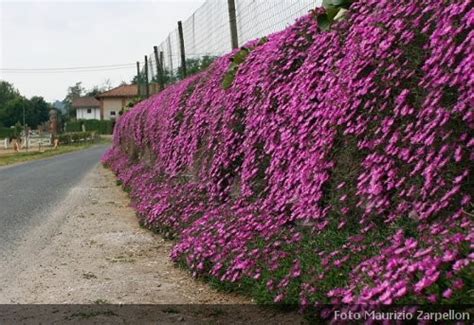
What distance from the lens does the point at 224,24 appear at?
914cm

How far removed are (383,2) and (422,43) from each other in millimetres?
526

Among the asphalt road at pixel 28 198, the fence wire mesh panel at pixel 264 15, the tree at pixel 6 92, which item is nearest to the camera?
the fence wire mesh panel at pixel 264 15

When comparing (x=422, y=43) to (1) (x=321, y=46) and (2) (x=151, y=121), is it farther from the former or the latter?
(2) (x=151, y=121)

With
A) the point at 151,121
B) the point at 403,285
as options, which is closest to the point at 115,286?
the point at 403,285

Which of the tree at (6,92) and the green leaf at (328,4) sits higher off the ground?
the tree at (6,92)

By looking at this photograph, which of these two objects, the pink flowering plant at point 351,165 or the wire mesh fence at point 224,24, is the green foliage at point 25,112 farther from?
the pink flowering plant at point 351,165

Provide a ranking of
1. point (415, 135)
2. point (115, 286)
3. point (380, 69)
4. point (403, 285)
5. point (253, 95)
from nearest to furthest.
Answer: point (403, 285), point (415, 135), point (380, 69), point (115, 286), point (253, 95)

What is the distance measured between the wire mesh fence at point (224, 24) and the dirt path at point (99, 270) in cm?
279

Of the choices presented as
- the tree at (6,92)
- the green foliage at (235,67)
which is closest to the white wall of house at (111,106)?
the tree at (6,92)

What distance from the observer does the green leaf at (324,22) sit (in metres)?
4.71

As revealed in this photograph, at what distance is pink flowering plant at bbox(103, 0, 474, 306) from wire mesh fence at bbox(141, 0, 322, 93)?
49 cm

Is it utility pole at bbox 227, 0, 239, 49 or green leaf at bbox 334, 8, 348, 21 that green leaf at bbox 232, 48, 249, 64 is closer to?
utility pole at bbox 227, 0, 239, 49

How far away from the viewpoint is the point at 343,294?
327cm

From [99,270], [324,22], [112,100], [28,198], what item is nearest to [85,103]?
[112,100]
